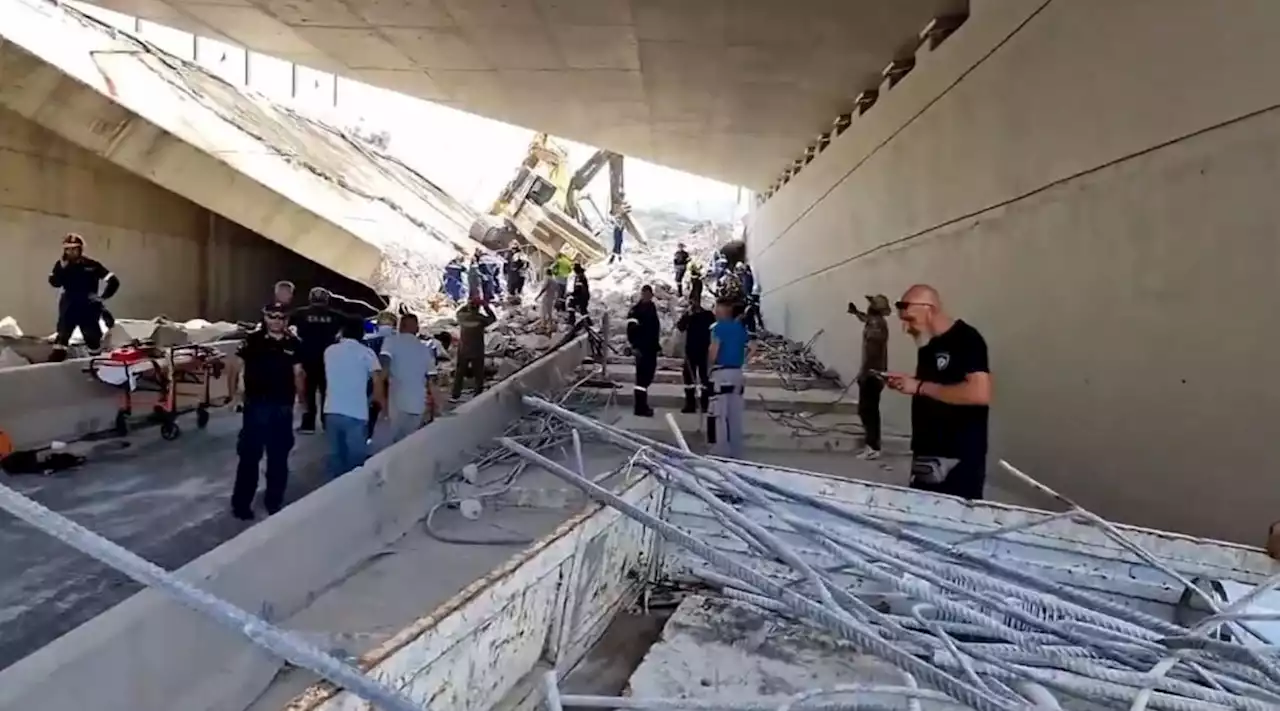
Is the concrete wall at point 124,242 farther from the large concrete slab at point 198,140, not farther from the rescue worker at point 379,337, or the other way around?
the rescue worker at point 379,337

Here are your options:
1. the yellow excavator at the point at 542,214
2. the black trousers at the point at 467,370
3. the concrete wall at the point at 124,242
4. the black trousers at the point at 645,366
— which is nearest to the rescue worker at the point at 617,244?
the yellow excavator at the point at 542,214

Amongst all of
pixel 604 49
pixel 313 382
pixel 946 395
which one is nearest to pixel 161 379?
pixel 313 382

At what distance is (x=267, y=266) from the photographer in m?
23.9

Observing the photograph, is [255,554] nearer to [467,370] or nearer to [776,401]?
[467,370]

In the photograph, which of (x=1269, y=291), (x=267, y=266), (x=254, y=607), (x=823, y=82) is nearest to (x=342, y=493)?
(x=254, y=607)

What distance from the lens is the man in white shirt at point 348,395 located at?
23.1ft

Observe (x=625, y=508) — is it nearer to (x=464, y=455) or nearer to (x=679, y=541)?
(x=679, y=541)

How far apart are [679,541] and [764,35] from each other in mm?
7966

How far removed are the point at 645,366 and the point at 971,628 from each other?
25.2ft

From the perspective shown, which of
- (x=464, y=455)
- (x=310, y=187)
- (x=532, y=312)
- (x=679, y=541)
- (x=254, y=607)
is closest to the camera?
(x=679, y=541)

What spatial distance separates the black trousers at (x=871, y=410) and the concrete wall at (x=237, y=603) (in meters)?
3.74

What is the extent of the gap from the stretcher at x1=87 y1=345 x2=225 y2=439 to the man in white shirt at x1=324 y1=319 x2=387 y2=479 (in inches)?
120

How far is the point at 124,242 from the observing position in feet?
63.7

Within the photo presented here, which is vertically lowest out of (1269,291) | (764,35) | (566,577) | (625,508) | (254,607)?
(254,607)
